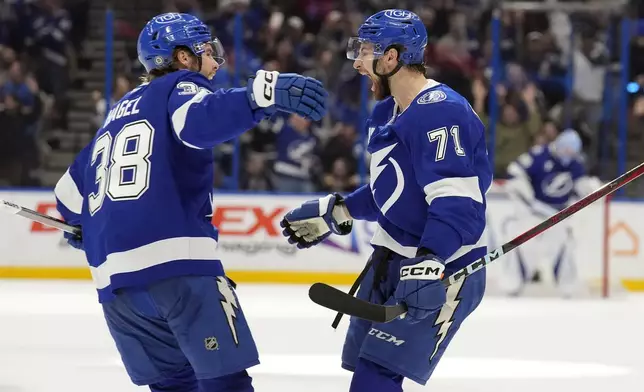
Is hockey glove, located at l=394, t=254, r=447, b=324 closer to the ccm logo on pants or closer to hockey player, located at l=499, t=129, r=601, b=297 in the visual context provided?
the ccm logo on pants

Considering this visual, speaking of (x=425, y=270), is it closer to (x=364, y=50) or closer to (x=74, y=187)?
(x=364, y=50)

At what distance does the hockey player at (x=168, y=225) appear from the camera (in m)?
2.58

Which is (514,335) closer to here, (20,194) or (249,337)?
(249,337)

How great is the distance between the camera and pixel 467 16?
8.88 metres

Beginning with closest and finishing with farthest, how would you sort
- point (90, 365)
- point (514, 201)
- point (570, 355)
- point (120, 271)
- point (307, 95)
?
1. point (307, 95)
2. point (120, 271)
3. point (90, 365)
4. point (570, 355)
5. point (514, 201)

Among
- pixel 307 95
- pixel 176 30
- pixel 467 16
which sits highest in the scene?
pixel 467 16

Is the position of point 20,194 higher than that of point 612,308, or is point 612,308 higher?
point 20,194

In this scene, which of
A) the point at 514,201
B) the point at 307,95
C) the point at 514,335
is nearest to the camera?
the point at 307,95

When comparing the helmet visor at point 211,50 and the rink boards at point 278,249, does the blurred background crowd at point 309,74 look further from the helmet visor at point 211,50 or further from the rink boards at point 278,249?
the helmet visor at point 211,50

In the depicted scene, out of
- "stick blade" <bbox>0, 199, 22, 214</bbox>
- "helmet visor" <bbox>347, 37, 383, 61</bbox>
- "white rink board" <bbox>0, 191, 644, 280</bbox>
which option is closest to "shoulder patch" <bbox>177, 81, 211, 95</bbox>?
"helmet visor" <bbox>347, 37, 383, 61</bbox>

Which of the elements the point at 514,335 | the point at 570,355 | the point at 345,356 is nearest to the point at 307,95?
the point at 345,356

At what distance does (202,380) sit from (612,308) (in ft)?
16.6

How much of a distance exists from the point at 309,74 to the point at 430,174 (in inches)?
234

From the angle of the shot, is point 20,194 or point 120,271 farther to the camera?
point 20,194
